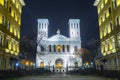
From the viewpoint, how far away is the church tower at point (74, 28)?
10369 centimetres

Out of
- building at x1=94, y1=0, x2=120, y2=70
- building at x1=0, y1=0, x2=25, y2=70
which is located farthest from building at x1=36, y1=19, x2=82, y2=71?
building at x1=0, y1=0, x2=25, y2=70

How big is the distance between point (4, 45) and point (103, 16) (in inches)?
884

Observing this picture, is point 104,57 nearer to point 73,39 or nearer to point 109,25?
point 109,25

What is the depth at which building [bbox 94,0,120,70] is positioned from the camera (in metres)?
33.7

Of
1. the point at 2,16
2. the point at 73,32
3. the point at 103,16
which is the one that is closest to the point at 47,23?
the point at 73,32

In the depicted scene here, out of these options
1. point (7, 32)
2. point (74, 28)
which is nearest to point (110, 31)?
point (7, 32)

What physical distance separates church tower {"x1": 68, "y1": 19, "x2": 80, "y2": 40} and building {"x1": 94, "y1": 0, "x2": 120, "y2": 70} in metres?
57.2

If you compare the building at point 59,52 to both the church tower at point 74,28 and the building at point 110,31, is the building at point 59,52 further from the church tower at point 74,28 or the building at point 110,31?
the building at point 110,31

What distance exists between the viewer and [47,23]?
4126 inches

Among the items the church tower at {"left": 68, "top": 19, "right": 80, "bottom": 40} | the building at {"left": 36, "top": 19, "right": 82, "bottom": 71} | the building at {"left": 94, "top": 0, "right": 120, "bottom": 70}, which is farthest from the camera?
the church tower at {"left": 68, "top": 19, "right": 80, "bottom": 40}

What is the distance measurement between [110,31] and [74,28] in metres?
66.6

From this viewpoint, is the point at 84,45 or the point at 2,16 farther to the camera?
the point at 84,45

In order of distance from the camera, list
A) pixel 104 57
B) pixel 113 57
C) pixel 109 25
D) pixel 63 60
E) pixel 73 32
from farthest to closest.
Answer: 1. pixel 73 32
2. pixel 63 60
3. pixel 104 57
4. pixel 109 25
5. pixel 113 57

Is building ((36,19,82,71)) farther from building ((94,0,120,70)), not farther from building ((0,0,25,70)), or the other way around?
building ((0,0,25,70))
